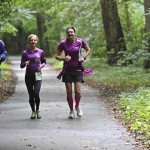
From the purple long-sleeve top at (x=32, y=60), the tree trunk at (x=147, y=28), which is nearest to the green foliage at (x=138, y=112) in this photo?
the purple long-sleeve top at (x=32, y=60)

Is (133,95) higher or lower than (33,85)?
lower

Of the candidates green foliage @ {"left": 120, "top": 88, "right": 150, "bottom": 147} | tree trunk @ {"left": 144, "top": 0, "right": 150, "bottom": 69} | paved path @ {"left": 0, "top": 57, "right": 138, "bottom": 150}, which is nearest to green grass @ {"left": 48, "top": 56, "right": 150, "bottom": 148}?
green foliage @ {"left": 120, "top": 88, "right": 150, "bottom": 147}

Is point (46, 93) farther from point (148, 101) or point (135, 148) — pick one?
point (135, 148)

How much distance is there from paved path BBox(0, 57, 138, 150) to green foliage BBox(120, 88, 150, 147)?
0.81ft

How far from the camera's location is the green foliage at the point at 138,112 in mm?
8586

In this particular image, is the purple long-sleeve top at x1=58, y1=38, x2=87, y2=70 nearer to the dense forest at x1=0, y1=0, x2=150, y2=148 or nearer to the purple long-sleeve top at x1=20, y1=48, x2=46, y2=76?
the purple long-sleeve top at x1=20, y1=48, x2=46, y2=76

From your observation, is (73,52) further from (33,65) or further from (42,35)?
(42,35)

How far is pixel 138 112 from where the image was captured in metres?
10.3

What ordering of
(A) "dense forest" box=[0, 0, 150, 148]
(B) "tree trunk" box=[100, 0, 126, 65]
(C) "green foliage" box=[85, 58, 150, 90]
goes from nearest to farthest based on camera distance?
(A) "dense forest" box=[0, 0, 150, 148], (C) "green foliage" box=[85, 58, 150, 90], (B) "tree trunk" box=[100, 0, 126, 65]

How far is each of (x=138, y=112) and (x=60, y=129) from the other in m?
1.96

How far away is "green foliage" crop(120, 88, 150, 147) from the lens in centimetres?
859

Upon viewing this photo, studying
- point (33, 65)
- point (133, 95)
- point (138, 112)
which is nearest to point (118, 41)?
point (133, 95)

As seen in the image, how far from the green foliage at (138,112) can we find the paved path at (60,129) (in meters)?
0.25

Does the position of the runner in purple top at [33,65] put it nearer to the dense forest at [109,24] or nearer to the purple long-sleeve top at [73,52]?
the purple long-sleeve top at [73,52]
